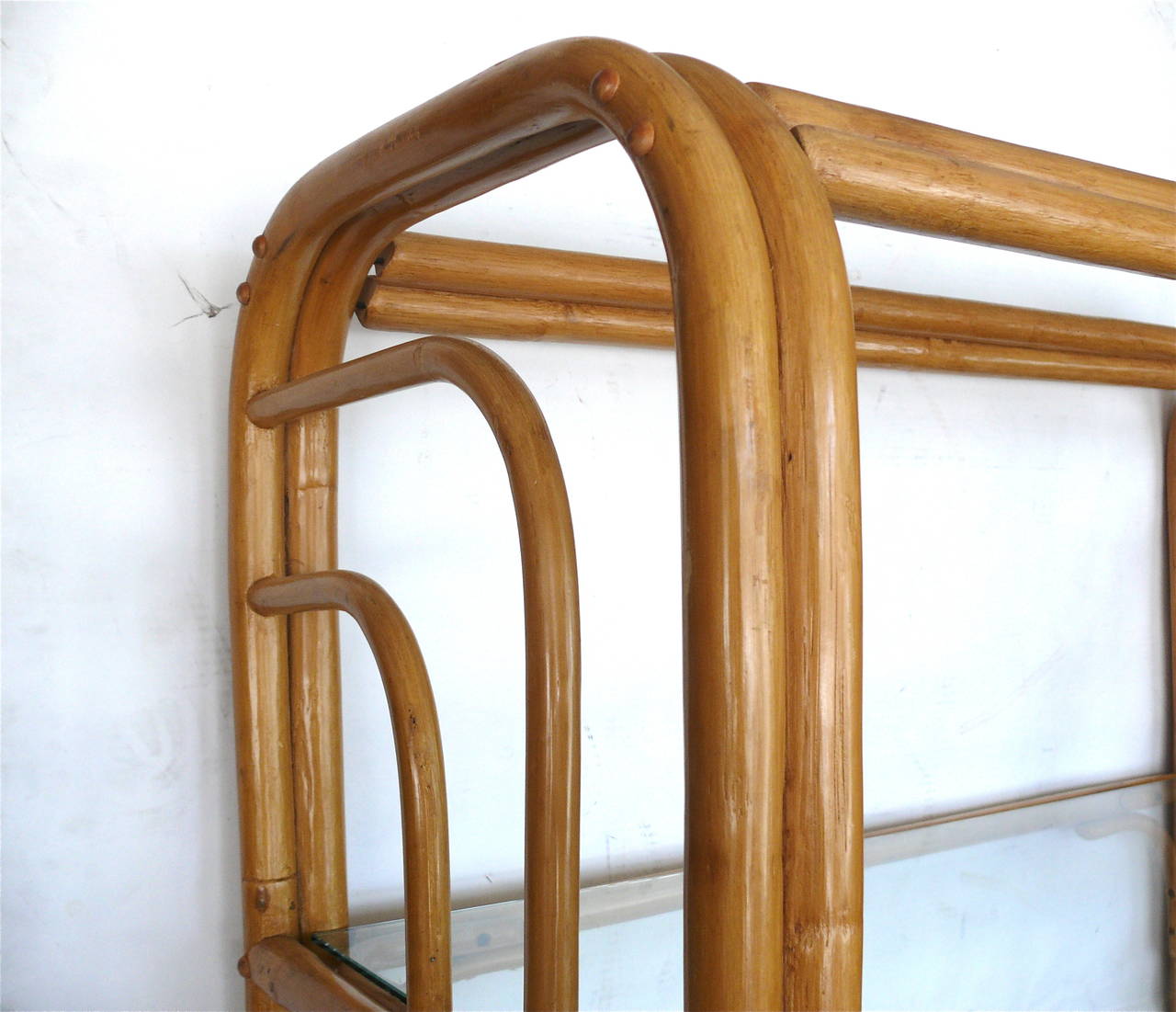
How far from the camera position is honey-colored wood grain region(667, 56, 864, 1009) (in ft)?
1.27

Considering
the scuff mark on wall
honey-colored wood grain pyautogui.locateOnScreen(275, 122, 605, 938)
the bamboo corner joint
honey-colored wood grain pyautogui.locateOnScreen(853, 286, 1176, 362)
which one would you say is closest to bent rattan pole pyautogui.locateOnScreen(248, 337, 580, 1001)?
the bamboo corner joint

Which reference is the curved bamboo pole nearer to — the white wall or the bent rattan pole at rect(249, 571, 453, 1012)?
the bent rattan pole at rect(249, 571, 453, 1012)

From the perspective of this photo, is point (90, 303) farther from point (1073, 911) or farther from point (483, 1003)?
point (1073, 911)

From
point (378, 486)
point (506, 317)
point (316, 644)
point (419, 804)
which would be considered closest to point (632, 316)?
point (506, 317)

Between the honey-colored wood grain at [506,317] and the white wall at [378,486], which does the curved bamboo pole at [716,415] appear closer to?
the honey-colored wood grain at [506,317]

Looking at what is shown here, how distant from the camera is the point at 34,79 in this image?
2.85 ft

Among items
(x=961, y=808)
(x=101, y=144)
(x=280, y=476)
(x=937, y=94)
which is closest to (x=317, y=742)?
(x=280, y=476)

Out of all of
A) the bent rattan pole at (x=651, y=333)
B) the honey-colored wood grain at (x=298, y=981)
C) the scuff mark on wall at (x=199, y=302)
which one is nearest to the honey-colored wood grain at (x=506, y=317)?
the bent rattan pole at (x=651, y=333)

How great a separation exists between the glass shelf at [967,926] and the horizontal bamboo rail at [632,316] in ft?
1.64

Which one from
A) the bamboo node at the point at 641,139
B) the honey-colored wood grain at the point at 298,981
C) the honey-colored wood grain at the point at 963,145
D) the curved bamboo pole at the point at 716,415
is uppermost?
the honey-colored wood grain at the point at 963,145

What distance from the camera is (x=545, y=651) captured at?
1.78ft

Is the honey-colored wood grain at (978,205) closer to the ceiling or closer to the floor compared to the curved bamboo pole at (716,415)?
closer to the ceiling

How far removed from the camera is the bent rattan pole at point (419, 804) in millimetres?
632

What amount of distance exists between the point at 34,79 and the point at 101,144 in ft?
0.22
